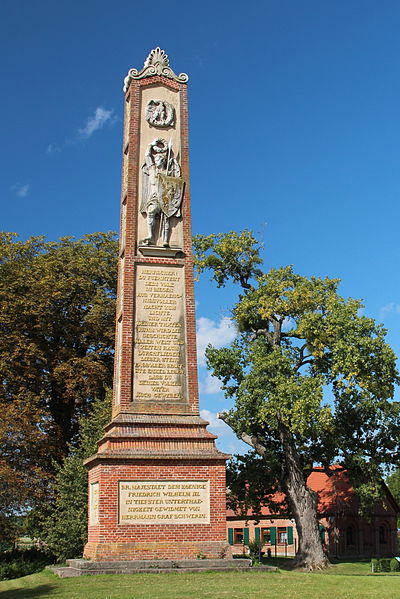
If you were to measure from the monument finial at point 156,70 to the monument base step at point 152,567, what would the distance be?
1282cm

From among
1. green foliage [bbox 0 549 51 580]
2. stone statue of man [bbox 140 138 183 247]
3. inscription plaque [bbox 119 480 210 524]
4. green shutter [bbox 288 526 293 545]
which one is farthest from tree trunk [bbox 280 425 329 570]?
green shutter [bbox 288 526 293 545]

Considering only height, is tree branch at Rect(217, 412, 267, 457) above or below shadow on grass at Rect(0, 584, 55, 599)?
above

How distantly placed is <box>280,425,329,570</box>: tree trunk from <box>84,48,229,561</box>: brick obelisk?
36.8 ft

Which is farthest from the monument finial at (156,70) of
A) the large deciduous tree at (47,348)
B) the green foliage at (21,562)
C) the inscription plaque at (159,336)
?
the green foliage at (21,562)

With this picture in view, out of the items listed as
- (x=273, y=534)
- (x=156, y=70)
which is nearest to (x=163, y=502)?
(x=156, y=70)

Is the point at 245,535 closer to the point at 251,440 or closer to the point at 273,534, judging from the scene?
the point at 273,534

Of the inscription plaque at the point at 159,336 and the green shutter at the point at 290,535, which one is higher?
the inscription plaque at the point at 159,336

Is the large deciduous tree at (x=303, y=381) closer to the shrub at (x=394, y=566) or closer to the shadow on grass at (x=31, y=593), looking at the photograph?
the shrub at (x=394, y=566)

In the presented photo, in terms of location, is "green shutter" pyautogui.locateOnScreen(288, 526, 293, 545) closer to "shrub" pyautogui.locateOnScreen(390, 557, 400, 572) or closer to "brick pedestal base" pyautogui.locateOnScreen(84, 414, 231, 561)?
"shrub" pyautogui.locateOnScreen(390, 557, 400, 572)

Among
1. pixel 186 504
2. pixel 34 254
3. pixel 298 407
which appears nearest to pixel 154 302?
pixel 186 504

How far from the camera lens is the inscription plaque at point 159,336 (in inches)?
627

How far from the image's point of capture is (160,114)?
727 inches

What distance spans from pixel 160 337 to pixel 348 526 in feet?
95.6

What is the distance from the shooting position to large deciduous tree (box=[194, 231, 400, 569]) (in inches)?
967
